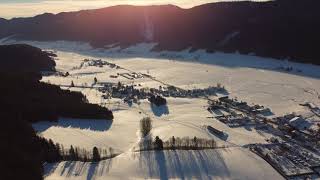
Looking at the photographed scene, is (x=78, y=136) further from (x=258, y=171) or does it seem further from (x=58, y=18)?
(x=58, y=18)

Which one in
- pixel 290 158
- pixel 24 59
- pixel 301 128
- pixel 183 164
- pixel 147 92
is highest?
pixel 24 59

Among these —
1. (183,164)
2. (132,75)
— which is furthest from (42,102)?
(132,75)

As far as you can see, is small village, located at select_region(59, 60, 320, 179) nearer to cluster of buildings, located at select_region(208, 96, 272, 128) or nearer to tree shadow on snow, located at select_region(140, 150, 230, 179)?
cluster of buildings, located at select_region(208, 96, 272, 128)

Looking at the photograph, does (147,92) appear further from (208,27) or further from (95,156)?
(208,27)

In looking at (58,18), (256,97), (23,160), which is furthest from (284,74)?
(58,18)

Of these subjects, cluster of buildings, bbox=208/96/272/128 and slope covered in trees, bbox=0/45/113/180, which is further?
cluster of buildings, bbox=208/96/272/128

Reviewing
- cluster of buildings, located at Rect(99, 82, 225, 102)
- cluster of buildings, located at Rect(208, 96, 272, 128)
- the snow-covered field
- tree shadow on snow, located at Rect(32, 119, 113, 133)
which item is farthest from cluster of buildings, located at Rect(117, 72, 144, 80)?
tree shadow on snow, located at Rect(32, 119, 113, 133)

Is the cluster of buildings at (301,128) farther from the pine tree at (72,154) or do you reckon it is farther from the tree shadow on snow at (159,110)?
the pine tree at (72,154)
